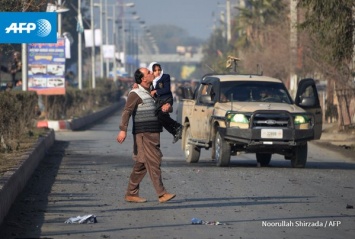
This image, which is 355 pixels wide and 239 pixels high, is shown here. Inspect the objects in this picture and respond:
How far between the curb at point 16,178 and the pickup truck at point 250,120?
11.4 ft

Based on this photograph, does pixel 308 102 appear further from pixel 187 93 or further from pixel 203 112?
pixel 187 93

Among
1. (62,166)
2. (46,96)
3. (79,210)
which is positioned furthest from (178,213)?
(46,96)

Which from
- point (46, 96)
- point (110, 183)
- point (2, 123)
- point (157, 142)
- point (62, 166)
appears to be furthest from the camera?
point (46, 96)

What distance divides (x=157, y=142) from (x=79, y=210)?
1.64 meters

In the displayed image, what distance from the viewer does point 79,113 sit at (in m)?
55.7

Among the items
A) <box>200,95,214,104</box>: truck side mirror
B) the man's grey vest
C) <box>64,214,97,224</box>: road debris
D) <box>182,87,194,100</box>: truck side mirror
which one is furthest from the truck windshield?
<box>64,214,97,224</box>: road debris

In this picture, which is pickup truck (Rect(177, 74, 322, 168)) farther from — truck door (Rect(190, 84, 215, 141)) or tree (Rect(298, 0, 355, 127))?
tree (Rect(298, 0, 355, 127))

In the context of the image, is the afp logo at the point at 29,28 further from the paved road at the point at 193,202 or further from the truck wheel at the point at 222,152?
the truck wheel at the point at 222,152

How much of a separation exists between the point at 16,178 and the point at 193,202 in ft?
9.05

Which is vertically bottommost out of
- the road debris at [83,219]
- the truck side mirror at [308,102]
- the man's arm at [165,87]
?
the road debris at [83,219]

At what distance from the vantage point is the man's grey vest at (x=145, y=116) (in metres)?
16.4

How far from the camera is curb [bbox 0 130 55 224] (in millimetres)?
14789

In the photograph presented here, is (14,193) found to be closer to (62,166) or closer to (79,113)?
(62,166)

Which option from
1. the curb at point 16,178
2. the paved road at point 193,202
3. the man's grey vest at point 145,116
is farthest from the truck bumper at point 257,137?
the man's grey vest at point 145,116
